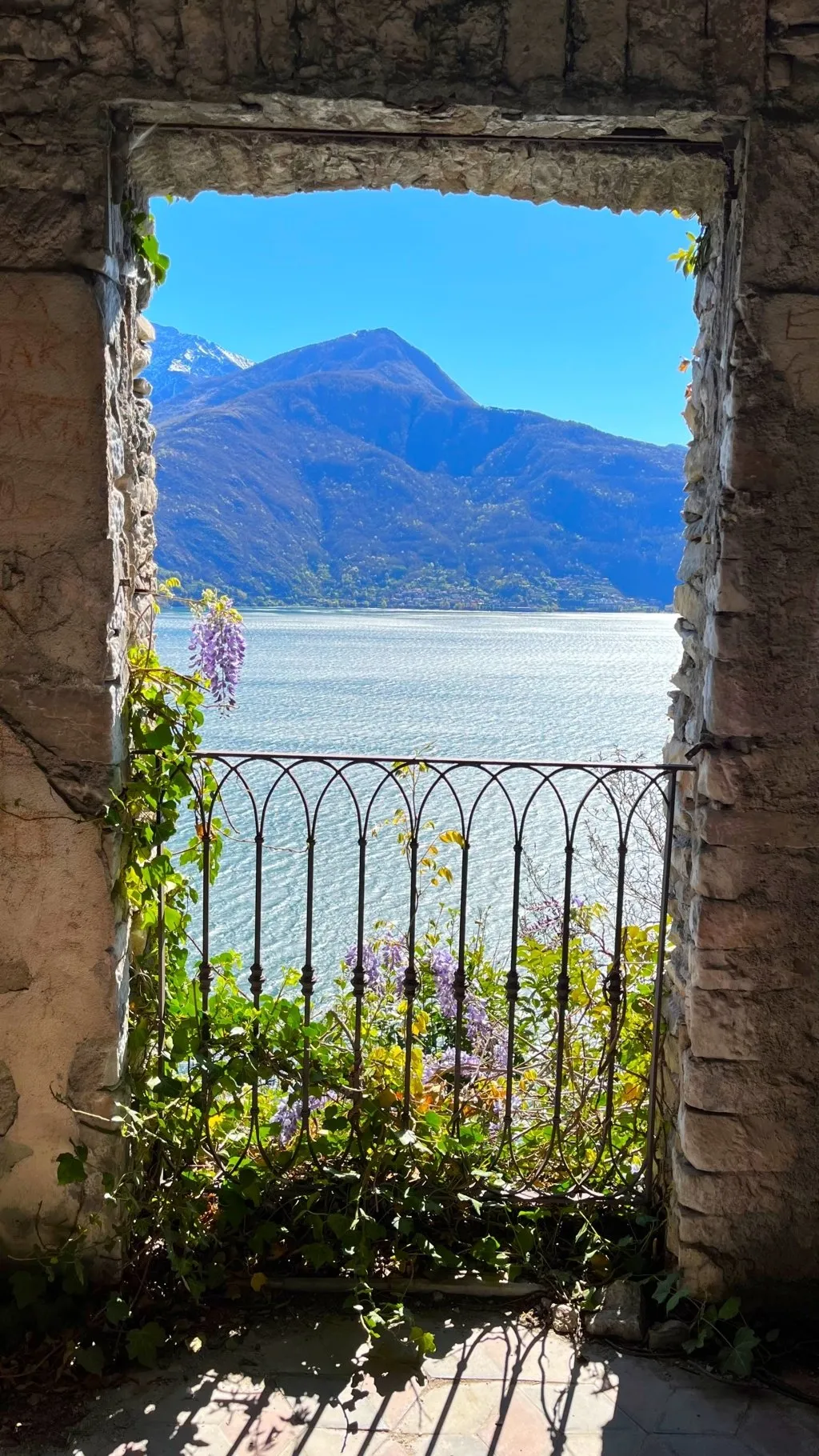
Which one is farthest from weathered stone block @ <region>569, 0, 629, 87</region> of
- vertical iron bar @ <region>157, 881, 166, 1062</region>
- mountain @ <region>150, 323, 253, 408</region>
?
mountain @ <region>150, 323, 253, 408</region>

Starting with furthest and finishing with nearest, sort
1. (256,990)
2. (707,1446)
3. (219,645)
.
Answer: (219,645)
(256,990)
(707,1446)

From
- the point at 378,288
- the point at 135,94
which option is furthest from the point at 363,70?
the point at 378,288

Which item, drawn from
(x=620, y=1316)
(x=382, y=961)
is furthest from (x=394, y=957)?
(x=620, y=1316)

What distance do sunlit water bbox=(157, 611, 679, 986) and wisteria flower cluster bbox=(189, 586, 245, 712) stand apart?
0.11 metres

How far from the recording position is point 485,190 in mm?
2385

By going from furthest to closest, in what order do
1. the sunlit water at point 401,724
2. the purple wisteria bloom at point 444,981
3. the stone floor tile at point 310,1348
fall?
the sunlit water at point 401,724 < the purple wisteria bloom at point 444,981 < the stone floor tile at point 310,1348

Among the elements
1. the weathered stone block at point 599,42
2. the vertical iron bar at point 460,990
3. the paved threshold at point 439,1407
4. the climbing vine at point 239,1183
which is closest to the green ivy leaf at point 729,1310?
the climbing vine at point 239,1183

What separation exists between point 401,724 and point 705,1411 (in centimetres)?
1162

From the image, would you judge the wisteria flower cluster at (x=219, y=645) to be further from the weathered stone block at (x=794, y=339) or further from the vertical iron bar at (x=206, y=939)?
the weathered stone block at (x=794, y=339)

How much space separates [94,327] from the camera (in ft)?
6.74

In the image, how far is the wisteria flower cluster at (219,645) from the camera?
3.03 metres

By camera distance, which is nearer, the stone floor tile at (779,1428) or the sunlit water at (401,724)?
the stone floor tile at (779,1428)

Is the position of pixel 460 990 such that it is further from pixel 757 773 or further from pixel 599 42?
pixel 599 42

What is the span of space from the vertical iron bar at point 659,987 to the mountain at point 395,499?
1290 centimetres
